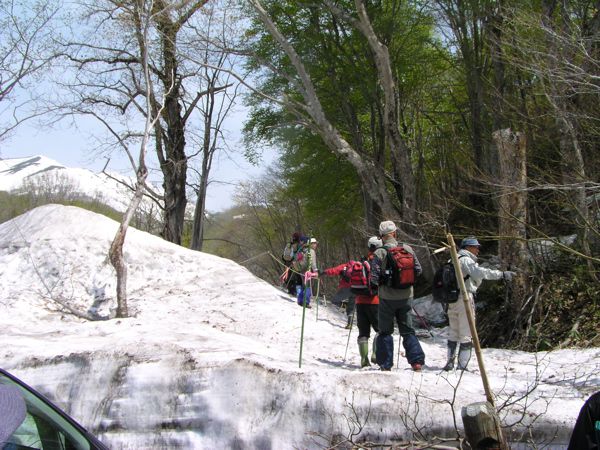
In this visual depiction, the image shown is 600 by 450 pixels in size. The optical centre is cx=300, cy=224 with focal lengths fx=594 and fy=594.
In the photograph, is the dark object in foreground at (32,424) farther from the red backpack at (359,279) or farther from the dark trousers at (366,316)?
the dark trousers at (366,316)

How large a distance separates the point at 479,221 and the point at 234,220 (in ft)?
105

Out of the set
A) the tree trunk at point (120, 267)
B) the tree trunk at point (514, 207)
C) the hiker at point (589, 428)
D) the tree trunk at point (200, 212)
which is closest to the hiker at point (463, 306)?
the tree trunk at point (514, 207)

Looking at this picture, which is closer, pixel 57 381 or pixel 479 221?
pixel 57 381

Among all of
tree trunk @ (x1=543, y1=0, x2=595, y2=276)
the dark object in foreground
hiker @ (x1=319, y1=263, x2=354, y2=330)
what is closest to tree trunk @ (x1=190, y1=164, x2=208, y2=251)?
hiker @ (x1=319, y1=263, x2=354, y2=330)

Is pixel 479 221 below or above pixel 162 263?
above

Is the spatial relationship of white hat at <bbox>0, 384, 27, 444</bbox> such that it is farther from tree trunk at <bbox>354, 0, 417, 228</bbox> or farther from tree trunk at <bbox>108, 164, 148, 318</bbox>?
tree trunk at <bbox>354, 0, 417, 228</bbox>

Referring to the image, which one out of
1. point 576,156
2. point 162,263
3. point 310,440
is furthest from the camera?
point 162,263

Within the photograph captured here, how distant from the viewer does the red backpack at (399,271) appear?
6.67 metres

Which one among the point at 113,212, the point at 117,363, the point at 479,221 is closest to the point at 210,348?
the point at 117,363

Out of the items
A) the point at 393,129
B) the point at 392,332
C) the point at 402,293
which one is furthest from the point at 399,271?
the point at 393,129

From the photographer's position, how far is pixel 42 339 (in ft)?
24.4

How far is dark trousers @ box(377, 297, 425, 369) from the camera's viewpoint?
6820 mm

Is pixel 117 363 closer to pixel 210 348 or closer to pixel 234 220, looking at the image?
pixel 210 348

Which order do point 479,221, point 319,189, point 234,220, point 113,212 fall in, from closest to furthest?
point 479,221 → point 319,189 → point 113,212 → point 234,220
